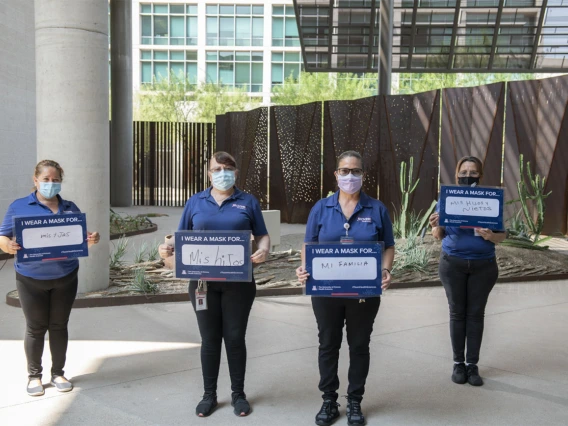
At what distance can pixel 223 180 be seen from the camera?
500 centimetres

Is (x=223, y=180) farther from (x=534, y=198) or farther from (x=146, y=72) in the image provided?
(x=146, y=72)

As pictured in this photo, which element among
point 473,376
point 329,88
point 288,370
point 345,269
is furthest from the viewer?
point 329,88

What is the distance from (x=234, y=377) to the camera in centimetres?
511

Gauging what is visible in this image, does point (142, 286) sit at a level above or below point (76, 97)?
below

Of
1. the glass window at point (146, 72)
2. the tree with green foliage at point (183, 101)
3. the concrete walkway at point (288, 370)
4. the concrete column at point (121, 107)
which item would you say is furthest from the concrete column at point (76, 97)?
the glass window at point (146, 72)

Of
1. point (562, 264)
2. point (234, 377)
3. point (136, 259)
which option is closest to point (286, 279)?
point (136, 259)

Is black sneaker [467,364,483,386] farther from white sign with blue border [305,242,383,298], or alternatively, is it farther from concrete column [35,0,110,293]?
concrete column [35,0,110,293]

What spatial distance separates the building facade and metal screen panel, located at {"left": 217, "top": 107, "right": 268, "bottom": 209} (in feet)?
140

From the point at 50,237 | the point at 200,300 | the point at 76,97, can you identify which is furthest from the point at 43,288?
the point at 76,97

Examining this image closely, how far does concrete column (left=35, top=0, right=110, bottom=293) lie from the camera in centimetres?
884

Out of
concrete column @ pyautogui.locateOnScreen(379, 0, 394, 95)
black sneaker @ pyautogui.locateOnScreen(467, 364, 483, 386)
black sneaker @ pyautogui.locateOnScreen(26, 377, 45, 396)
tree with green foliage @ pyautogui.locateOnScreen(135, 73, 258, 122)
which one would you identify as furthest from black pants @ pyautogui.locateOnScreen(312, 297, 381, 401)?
tree with green foliage @ pyautogui.locateOnScreen(135, 73, 258, 122)

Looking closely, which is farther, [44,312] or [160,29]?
[160,29]

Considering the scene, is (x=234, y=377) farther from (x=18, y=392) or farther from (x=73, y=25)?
(x=73, y=25)

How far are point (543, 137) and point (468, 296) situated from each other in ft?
30.1
